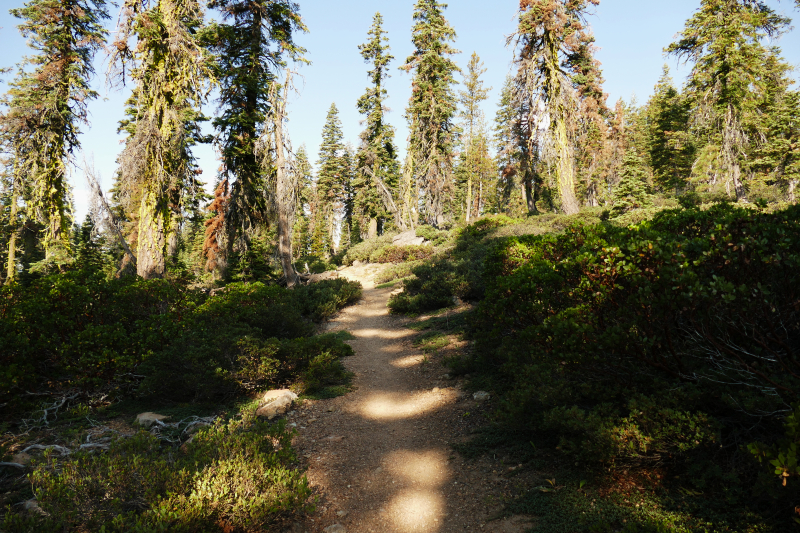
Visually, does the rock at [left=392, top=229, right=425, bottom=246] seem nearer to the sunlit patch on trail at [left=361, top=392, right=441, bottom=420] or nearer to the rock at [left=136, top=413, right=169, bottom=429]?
the sunlit patch on trail at [left=361, top=392, right=441, bottom=420]

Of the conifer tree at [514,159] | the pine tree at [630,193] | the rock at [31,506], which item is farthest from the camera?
the conifer tree at [514,159]

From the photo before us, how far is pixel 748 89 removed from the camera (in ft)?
58.5

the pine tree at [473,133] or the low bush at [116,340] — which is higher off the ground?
the pine tree at [473,133]

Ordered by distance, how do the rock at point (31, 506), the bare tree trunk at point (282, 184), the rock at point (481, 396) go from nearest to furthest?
the rock at point (31, 506)
the rock at point (481, 396)
the bare tree trunk at point (282, 184)

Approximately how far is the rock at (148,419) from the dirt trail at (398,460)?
6.43 ft

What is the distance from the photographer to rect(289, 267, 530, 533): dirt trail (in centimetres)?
403

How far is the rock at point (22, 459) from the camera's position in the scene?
12.9ft

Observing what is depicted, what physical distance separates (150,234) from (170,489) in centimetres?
1032

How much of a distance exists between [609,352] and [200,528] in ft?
13.8

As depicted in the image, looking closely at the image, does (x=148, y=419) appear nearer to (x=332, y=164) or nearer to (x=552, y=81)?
(x=552, y=81)

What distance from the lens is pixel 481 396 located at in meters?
6.38

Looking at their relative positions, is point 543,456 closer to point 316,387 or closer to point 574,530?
point 574,530

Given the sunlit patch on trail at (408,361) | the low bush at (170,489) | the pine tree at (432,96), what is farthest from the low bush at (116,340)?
the pine tree at (432,96)

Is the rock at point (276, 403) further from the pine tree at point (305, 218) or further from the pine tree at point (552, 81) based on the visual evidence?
the pine tree at point (305, 218)
